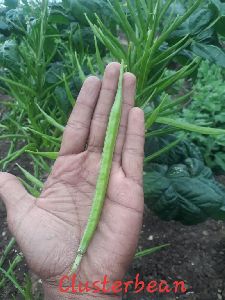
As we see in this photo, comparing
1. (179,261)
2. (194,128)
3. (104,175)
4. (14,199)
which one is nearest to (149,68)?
(194,128)

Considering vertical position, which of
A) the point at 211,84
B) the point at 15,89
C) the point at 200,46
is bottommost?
the point at 211,84

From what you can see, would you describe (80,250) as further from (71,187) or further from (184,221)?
(184,221)

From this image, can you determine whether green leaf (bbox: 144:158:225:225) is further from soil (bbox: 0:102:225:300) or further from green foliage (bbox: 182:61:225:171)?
green foliage (bbox: 182:61:225:171)

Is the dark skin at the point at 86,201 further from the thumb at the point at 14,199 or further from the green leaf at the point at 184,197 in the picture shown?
the green leaf at the point at 184,197

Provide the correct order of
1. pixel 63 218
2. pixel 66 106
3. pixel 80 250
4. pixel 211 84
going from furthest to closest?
pixel 211 84 < pixel 66 106 < pixel 63 218 < pixel 80 250

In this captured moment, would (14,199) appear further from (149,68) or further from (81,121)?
(149,68)

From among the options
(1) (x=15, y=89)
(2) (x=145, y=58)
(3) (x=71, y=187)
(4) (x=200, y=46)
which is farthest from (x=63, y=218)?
(1) (x=15, y=89)

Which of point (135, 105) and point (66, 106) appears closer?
point (135, 105)
